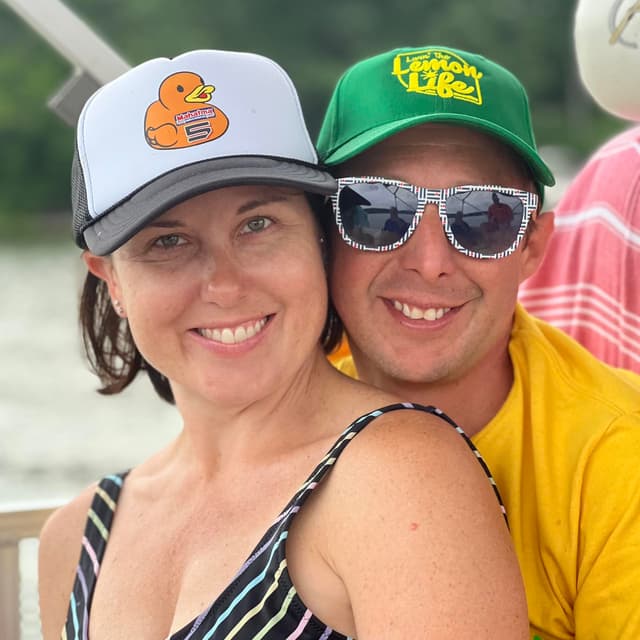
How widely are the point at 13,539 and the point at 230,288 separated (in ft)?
3.69

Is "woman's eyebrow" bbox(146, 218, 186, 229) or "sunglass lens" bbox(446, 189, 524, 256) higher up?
"woman's eyebrow" bbox(146, 218, 186, 229)

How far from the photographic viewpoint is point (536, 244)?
2.19 metres

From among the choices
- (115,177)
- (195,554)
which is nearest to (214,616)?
(195,554)

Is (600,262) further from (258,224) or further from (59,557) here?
(59,557)

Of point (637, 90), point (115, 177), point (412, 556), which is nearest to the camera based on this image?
point (412, 556)

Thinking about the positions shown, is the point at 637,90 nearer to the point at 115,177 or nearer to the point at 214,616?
the point at 115,177

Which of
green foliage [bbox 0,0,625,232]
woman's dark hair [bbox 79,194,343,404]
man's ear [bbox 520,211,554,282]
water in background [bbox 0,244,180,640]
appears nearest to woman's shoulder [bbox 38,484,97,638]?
woman's dark hair [bbox 79,194,343,404]

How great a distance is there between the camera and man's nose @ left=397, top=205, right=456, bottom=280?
2.00 meters

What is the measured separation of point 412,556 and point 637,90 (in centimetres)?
113

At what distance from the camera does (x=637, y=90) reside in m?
2.17

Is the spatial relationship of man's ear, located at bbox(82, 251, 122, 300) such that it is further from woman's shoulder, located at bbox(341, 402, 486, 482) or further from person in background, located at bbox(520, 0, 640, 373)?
person in background, located at bbox(520, 0, 640, 373)

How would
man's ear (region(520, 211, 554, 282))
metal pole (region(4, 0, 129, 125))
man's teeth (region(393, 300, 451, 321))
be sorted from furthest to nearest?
1. metal pole (region(4, 0, 129, 125))
2. man's ear (region(520, 211, 554, 282))
3. man's teeth (region(393, 300, 451, 321))

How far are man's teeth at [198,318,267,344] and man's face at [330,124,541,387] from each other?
28cm

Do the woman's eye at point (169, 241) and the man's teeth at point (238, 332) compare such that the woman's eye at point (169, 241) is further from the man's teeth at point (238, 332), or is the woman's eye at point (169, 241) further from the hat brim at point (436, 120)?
the hat brim at point (436, 120)
